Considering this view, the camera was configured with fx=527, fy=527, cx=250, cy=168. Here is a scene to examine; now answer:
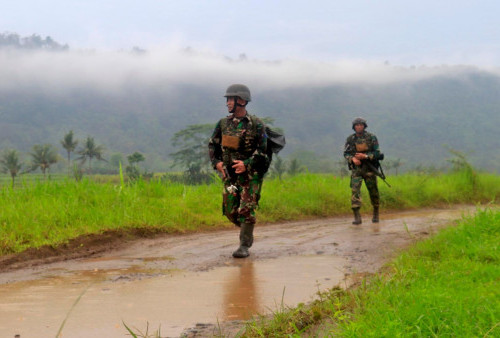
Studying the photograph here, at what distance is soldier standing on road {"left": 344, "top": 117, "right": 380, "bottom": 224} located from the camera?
1022 cm

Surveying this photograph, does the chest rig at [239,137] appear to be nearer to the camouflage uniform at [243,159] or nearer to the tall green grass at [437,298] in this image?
the camouflage uniform at [243,159]

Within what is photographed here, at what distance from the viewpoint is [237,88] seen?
6.59 metres

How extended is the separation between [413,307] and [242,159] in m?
3.65

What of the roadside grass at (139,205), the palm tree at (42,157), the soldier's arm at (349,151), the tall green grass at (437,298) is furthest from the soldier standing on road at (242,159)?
the palm tree at (42,157)

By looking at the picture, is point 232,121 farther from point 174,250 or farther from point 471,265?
point 471,265

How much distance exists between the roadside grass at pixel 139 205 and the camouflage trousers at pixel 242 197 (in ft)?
7.56

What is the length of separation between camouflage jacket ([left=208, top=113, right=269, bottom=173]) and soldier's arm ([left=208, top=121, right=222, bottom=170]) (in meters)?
0.13

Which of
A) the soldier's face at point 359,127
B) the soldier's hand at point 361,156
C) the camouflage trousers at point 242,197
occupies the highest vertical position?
the soldier's face at point 359,127

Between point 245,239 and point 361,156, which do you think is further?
point 361,156

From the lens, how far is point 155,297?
4.44 m

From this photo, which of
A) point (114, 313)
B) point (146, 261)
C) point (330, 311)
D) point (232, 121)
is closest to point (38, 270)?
point (146, 261)

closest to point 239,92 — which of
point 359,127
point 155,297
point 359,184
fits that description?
point 155,297

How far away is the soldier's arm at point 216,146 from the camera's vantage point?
6.78 metres

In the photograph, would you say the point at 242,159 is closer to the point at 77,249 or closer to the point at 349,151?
the point at 77,249
